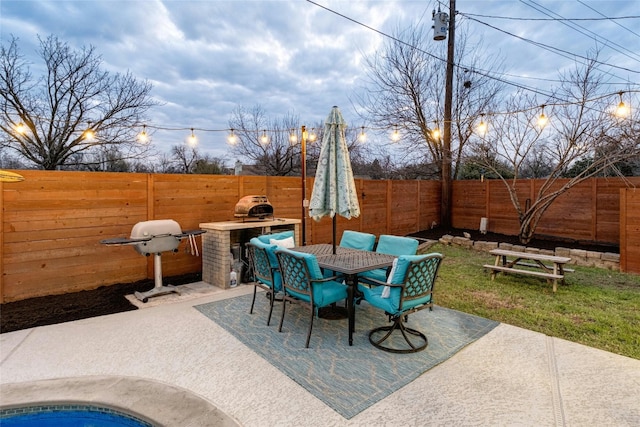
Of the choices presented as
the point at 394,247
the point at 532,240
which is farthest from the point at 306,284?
the point at 532,240

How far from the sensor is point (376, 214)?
326 inches

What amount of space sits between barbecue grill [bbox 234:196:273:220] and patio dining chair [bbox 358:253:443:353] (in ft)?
8.56

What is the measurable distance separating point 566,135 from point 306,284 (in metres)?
6.96

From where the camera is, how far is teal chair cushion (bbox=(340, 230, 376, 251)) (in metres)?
4.49

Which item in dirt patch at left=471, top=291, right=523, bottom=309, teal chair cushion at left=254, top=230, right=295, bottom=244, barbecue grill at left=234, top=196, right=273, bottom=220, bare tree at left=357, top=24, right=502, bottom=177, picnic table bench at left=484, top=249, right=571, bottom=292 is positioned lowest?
dirt patch at left=471, top=291, right=523, bottom=309

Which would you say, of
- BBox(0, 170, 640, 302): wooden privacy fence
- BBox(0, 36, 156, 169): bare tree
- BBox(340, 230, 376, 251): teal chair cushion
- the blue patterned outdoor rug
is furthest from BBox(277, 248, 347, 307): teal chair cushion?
BBox(0, 36, 156, 169): bare tree

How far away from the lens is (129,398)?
2266 millimetres

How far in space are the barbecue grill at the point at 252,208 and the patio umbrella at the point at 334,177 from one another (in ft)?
5.55

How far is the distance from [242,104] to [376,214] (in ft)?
26.3

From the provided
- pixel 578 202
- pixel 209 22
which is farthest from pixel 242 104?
pixel 578 202

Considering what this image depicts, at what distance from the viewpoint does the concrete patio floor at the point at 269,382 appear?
83.4 inches

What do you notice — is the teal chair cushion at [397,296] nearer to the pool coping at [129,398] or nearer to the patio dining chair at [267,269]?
the patio dining chair at [267,269]

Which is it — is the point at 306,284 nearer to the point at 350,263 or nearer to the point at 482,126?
the point at 350,263

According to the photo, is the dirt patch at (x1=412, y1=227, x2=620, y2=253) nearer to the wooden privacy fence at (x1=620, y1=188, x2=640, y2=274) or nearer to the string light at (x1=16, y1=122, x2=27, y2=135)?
the wooden privacy fence at (x1=620, y1=188, x2=640, y2=274)
